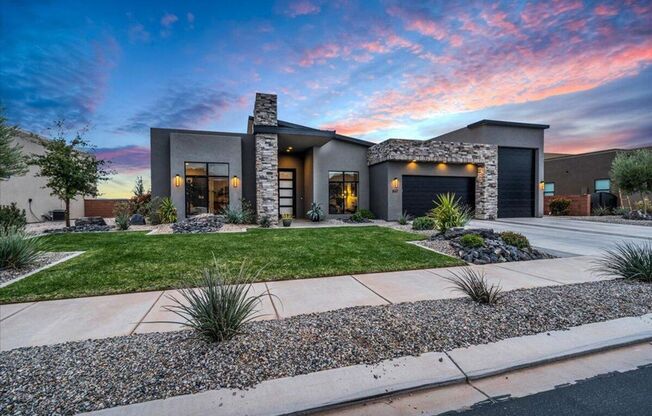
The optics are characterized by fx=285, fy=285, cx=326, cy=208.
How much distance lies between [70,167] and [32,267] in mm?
7811

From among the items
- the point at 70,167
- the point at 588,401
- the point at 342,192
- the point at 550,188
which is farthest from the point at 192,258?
the point at 550,188

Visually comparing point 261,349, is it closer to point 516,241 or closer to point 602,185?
point 516,241

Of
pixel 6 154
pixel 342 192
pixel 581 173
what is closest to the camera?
pixel 6 154

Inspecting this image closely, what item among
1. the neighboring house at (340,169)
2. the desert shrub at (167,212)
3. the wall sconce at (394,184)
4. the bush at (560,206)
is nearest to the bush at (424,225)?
the neighboring house at (340,169)

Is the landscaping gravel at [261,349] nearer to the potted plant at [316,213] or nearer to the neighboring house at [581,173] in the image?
the potted plant at [316,213]

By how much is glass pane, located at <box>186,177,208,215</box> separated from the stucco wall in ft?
0.79

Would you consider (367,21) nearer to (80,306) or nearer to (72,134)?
(80,306)

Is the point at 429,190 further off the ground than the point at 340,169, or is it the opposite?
the point at 340,169

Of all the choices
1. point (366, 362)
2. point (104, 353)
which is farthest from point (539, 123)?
point (104, 353)

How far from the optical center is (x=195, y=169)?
44.4ft

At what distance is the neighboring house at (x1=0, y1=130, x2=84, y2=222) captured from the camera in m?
13.4

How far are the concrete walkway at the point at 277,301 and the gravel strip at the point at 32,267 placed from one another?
179 cm

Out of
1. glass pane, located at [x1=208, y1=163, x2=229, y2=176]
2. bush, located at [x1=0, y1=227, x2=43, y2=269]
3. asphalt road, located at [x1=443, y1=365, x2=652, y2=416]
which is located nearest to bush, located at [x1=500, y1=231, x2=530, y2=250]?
asphalt road, located at [x1=443, y1=365, x2=652, y2=416]

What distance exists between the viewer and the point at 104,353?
2.42 m
